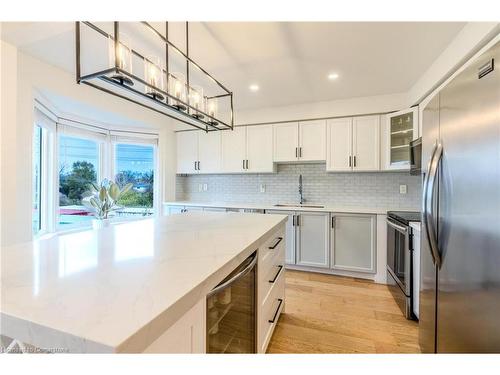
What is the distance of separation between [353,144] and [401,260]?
5.40 feet

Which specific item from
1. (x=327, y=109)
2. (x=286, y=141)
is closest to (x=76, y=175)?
(x=286, y=141)

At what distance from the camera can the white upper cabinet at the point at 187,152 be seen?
175 inches

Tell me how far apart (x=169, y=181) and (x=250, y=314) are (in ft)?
11.4

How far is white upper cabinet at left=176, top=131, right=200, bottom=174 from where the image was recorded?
14.5 ft

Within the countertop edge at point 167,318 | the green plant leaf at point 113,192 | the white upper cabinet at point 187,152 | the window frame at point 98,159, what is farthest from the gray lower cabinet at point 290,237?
the window frame at point 98,159

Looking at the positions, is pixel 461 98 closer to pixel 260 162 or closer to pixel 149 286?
pixel 149 286

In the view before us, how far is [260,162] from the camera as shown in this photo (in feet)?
13.0

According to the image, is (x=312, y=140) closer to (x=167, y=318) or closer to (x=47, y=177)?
(x=167, y=318)

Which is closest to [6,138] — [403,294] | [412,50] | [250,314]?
[250,314]

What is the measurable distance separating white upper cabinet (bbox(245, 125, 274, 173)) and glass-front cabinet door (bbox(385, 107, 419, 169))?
1.64 m

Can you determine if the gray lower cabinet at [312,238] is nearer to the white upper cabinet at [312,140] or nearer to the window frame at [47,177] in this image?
the white upper cabinet at [312,140]

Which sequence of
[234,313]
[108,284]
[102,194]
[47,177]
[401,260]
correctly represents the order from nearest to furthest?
[108,284]
[234,313]
[401,260]
[47,177]
[102,194]

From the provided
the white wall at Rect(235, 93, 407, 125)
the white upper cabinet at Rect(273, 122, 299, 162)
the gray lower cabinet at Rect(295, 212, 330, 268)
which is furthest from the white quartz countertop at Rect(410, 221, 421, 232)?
the white upper cabinet at Rect(273, 122, 299, 162)

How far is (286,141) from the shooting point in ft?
12.5
